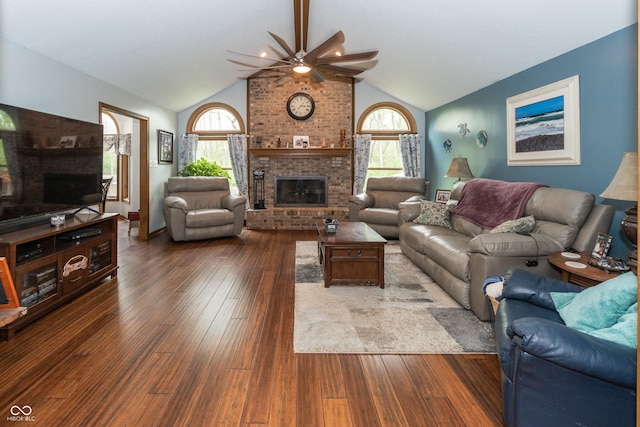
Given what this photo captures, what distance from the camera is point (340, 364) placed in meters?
2.18

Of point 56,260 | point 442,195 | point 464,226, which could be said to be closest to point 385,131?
point 442,195

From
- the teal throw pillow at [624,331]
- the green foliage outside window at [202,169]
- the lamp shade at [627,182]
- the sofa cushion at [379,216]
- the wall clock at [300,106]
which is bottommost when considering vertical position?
the teal throw pillow at [624,331]

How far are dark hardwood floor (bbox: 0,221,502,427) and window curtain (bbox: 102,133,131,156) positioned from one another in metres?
4.98

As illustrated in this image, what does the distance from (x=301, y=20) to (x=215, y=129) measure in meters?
3.27

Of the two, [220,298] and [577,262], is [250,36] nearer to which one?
[220,298]

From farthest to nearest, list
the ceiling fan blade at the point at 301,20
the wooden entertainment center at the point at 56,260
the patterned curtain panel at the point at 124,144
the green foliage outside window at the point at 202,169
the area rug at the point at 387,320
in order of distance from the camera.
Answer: the patterned curtain panel at the point at 124,144 < the green foliage outside window at the point at 202,169 < the ceiling fan blade at the point at 301,20 < the wooden entertainment center at the point at 56,260 < the area rug at the point at 387,320

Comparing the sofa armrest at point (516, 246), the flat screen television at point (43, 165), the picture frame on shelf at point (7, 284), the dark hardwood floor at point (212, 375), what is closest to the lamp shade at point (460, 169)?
the sofa armrest at point (516, 246)

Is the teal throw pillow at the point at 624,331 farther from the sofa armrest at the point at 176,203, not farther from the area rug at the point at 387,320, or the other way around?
the sofa armrest at the point at 176,203

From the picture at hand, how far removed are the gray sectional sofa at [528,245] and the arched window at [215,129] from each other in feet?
17.9

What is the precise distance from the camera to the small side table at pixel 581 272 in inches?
85.0

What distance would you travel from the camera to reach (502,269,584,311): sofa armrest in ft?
6.23

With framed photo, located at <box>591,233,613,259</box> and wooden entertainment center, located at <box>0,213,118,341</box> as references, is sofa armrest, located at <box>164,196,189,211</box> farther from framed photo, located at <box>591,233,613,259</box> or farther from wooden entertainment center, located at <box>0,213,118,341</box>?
framed photo, located at <box>591,233,613,259</box>

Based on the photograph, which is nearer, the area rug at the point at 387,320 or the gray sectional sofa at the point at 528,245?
the area rug at the point at 387,320

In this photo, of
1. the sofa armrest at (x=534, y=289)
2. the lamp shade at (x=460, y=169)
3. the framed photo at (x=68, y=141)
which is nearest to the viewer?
the sofa armrest at (x=534, y=289)
